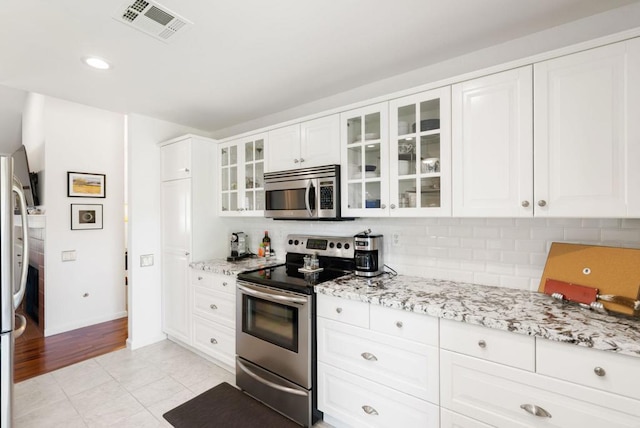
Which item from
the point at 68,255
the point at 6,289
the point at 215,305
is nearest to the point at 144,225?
the point at 215,305

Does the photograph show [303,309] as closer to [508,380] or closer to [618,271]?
[508,380]

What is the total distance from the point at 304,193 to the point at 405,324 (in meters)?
1.30

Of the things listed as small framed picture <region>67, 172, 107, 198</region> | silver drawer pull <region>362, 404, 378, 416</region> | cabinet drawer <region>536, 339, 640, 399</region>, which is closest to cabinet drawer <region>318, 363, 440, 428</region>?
silver drawer pull <region>362, 404, 378, 416</region>

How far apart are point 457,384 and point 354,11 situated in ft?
6.71

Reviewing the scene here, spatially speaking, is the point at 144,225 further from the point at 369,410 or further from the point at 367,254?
the point at 369,410

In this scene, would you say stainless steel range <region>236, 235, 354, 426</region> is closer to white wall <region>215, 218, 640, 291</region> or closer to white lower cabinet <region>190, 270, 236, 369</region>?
white lower cabinet <region>190, 270, 236, 369</region>


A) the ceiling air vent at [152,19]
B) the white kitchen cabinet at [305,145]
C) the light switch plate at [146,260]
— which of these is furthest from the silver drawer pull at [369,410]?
the light switch plate at [146,260]

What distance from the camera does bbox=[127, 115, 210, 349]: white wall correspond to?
3.17m

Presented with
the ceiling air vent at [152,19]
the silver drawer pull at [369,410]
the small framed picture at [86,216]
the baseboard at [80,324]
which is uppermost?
the ceiling air vent at [152,19]

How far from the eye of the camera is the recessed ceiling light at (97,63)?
2.09m

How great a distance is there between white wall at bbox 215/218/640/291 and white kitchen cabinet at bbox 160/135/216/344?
1608mm

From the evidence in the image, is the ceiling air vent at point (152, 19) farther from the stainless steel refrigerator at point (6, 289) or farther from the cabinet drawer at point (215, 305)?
the cabinet drawer at point (215, 305)

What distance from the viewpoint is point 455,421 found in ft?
5.03

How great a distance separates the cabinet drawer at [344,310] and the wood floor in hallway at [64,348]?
265 cm
